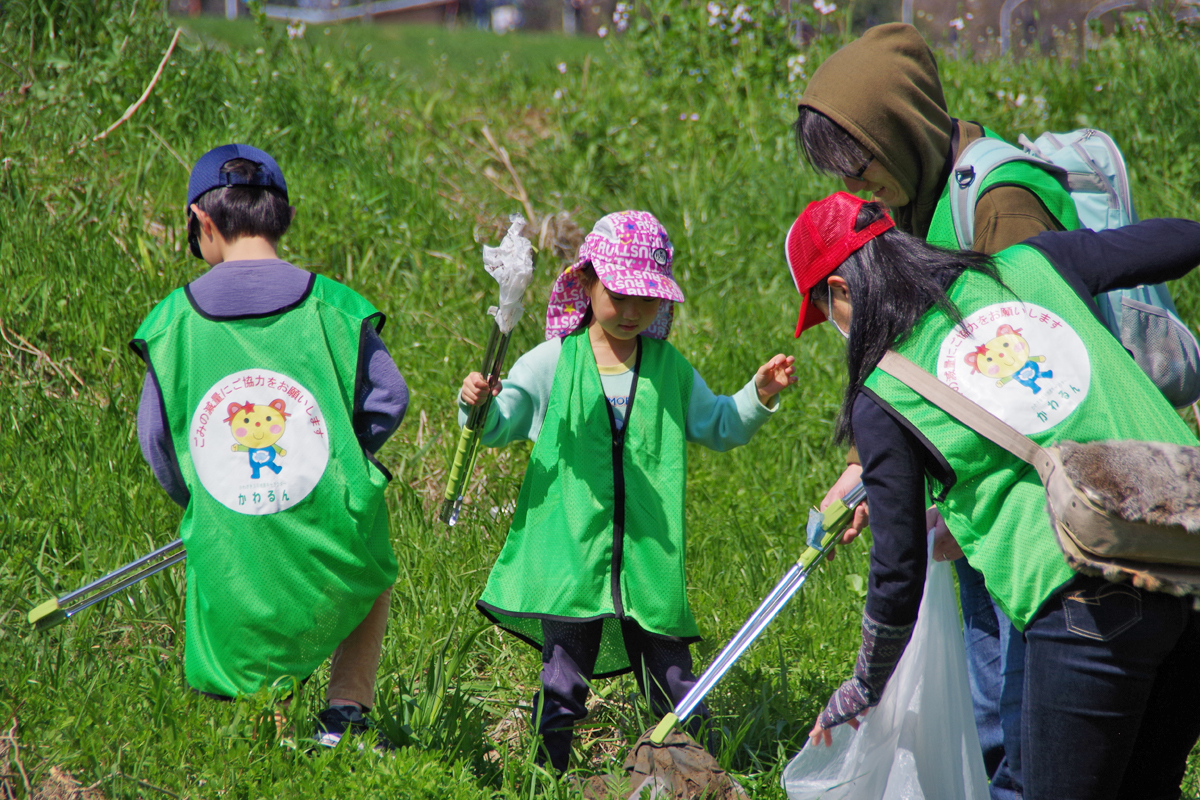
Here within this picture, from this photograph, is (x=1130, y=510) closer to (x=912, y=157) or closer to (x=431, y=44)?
(x=912, y=157)

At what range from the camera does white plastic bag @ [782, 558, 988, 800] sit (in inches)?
91.4

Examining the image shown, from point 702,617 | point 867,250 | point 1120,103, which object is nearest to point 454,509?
point 702,617

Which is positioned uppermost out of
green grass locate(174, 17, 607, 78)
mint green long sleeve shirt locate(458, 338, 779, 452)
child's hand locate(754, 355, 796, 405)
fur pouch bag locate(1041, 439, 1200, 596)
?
fur pouch bag locate(1041, 439, 1200, 596)

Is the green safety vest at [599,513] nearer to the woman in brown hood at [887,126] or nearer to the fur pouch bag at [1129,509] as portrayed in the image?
the woman in brown hood at [887,126]

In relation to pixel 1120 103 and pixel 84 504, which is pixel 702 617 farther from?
pixel 1120 103

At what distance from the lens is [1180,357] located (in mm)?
2268

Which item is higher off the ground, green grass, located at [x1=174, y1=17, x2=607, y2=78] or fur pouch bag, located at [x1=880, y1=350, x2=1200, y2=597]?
fur pouch bag, located at [x1=880, y1=350, x2=1200, y2=597]

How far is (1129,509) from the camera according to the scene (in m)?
1.65

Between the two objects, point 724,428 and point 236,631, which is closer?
point 236,631

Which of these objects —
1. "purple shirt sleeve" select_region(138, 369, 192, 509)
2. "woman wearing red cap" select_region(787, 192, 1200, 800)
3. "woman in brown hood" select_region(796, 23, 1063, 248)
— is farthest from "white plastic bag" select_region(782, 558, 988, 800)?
"purple shirt sleeve" select_region(138, 369, 192, 509)

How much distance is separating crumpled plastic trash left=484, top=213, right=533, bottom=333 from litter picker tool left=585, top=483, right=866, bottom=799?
859mm

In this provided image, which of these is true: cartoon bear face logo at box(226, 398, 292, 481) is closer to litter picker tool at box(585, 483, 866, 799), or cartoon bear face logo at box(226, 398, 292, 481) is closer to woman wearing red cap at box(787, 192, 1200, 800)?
litter picker tool at box(585, 483, 866, 799)

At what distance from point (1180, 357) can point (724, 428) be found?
3.57 feet

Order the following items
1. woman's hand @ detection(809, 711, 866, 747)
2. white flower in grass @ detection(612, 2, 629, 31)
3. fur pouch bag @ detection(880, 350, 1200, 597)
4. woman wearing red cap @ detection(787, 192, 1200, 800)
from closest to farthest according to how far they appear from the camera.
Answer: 1. fur pouch bag @ detection(880, 350, 1200, 597)
2. woman wearing red cap @ detection(787, 192, 1200, 800)
3. woman's hand @ detection(809, 711, 866, 747)
4. white flower in grass @ detection(612, 2, 629, 31)
